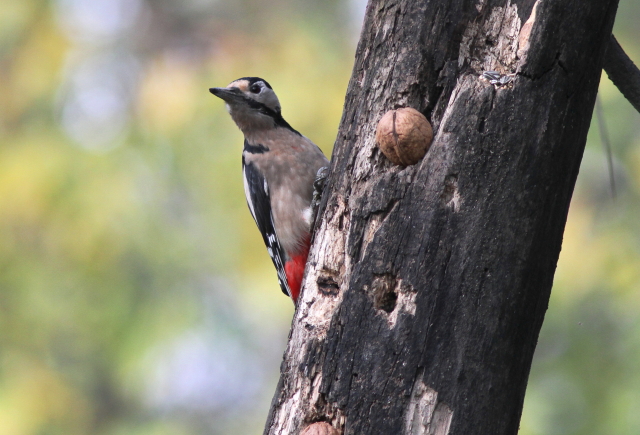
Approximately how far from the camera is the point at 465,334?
1.87 metres

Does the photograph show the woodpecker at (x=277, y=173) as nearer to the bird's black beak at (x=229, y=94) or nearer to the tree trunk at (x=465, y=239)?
the bird's black beak at (x=229, y=94)

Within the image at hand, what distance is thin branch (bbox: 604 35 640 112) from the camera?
2.36 meters

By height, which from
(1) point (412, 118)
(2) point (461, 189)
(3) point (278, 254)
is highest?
(3) point (278, 254)

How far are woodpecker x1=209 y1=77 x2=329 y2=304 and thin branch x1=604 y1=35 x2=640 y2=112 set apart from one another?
1512 mm

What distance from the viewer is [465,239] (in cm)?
191

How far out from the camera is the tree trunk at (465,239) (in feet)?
6.17

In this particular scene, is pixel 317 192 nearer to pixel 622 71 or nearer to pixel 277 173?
pixel 277 173

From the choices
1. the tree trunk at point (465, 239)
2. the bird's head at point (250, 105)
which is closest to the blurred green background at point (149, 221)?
the bird's head at point (250, 105)

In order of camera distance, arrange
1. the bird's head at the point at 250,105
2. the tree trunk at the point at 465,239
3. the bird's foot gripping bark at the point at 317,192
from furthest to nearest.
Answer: the bird's head at the point at 250,105 → the bird's foot gripping bark at the point at 317,192 → the tree trunk at the point at 465,239

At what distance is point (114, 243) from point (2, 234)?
3.49 ft

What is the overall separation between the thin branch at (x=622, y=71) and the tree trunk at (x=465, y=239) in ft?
1.40

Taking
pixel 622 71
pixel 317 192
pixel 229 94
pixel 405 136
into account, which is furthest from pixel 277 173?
pixel 622 71

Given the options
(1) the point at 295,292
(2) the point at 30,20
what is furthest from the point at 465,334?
(2) the point at 30,20

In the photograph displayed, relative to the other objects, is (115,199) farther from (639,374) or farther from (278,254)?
(639,374)
